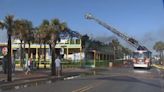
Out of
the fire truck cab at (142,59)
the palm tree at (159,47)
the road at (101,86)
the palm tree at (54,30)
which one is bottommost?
the road at (101,86)

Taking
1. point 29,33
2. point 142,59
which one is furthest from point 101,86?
point 29,33

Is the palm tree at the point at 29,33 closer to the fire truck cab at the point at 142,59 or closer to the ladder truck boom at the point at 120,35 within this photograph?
the fire truck cab at the point at 142,59

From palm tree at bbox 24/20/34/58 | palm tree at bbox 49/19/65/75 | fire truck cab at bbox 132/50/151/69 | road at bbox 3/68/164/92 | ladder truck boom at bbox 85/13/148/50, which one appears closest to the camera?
road at bbox 3/68/164/92

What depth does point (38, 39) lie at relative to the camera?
69.9 meters

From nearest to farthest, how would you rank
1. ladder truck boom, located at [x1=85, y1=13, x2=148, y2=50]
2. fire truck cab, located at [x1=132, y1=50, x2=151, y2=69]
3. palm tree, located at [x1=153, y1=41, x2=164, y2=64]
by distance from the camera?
fire truck cab, located at [x1=132, y1=50, x2=151, y2=69]
ladder truck boom, located at [x1=85, y1=13, x2=148, y2=50]
palm tree, located at [x1=153, y1=41, x2=164, y2=64]

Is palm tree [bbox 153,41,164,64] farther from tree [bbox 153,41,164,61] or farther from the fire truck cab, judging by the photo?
the fire truck cab

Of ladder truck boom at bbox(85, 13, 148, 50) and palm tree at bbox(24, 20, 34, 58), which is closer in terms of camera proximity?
palm tree at bbox(24, 20, 34, 58)

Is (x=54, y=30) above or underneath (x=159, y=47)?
underneath

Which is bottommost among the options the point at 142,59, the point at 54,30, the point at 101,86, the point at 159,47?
the point at 101,86

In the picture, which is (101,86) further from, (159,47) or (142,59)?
(159,47)

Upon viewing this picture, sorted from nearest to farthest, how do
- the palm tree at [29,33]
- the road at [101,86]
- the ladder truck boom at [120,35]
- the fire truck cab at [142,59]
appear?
the road at [101,86]
the palm tree at [29,33]
the fire truck cab at [142,59]
the ladder truck boom at [120,35]

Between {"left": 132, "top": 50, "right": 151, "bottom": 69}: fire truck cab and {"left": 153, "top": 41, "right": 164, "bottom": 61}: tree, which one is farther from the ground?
{"left": 153, "top": 41, "right": 164, "bottom": 61}: tree

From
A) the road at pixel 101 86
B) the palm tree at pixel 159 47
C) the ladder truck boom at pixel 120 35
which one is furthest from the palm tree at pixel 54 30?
the palm tree at pixel 159 47

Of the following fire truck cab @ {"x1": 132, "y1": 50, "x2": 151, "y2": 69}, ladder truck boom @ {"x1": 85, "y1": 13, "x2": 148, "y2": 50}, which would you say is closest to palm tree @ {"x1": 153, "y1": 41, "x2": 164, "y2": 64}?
ladder truck boom @ {"x1": 85, "y1": 13, "x2": 148, "y2": 50}
